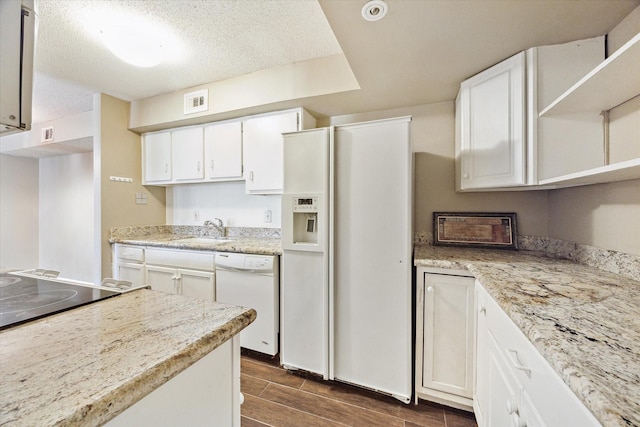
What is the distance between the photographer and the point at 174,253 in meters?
2.37

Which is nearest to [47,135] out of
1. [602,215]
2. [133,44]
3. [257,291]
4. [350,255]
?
[133,44]

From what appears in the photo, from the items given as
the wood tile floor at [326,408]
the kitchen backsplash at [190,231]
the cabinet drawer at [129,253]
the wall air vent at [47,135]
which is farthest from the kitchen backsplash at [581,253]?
the wall air vent at [47,135]

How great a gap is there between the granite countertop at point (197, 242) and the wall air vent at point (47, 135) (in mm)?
1942

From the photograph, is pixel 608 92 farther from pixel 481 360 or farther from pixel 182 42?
pixel 182 42

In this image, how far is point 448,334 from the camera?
4.88 feet

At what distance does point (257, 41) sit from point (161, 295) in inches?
71.1

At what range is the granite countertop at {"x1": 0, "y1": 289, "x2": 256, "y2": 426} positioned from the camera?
1.19ft

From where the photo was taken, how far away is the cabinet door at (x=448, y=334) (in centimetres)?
144

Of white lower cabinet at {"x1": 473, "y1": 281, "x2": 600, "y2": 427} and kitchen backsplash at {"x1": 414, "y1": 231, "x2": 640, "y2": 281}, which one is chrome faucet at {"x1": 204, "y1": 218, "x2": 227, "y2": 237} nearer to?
kitchen backsplash at {"x1": 414, "y1": 231, "x2": 640, "y2": 281}

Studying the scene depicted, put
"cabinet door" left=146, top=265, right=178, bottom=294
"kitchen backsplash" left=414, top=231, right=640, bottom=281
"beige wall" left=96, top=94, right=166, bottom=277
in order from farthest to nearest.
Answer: "beige wall" left=96, top=94, right=166, bottom=277 → "cabinet door" left=146, top=265, right=178, bottom=294 → "kitchen backsplash" left=414, top=231, right=640, bottom=281

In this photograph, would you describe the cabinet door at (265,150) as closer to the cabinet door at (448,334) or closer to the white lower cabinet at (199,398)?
the cabinet door at (448,334)

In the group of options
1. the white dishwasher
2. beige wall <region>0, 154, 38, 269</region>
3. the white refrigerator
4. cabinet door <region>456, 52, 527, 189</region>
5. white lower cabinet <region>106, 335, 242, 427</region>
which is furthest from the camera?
beige wall <region>0, 154, 38, 269</region>

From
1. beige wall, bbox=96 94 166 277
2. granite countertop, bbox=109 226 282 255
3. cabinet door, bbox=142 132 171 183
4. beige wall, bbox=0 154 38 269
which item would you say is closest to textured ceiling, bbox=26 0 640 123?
beige wall, bbox=96 94 166 277

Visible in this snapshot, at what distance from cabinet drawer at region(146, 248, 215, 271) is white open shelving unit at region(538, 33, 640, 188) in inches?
95.4
